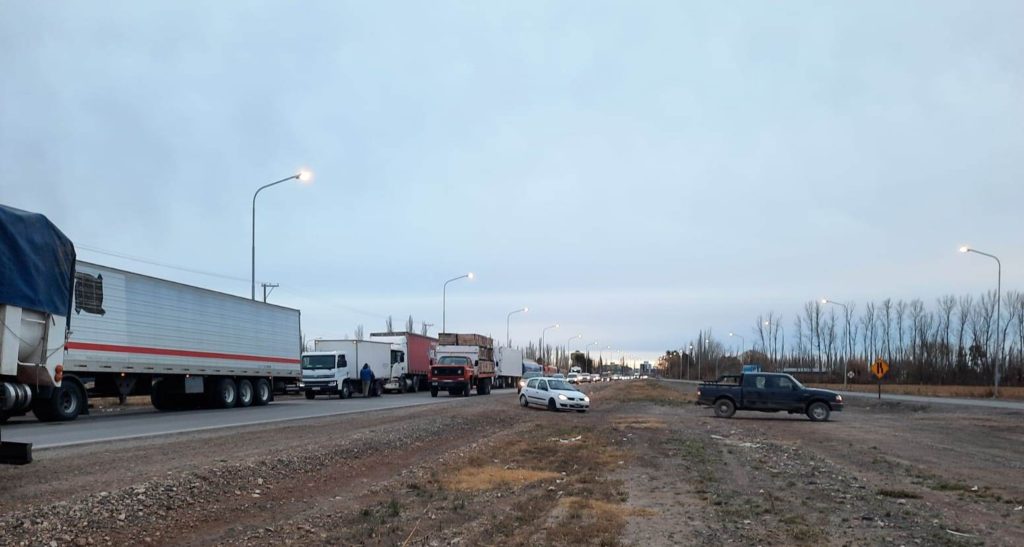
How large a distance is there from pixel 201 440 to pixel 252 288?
22660 millimetres

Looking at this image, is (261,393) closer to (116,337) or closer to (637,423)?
(116,337)

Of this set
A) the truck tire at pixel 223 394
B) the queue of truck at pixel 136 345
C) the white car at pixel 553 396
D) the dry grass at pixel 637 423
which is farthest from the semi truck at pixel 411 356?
the dry grass at pixel 637 423

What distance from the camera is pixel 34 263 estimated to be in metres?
9.59

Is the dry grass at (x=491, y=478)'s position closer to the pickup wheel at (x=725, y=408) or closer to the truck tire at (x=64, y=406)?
the truck tire at (x=64, y=406)

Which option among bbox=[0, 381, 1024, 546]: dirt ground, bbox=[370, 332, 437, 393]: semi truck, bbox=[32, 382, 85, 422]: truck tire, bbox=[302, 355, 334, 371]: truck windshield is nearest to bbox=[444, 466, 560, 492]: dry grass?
bbox=[0, 381, 1024, 546]: dirt ground

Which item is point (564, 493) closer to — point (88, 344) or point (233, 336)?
point (88, 344)

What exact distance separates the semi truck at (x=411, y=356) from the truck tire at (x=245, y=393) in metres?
17.9

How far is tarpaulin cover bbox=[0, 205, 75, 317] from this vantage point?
9.12 metres

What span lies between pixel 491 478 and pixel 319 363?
34.1m

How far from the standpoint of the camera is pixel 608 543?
7914 mm

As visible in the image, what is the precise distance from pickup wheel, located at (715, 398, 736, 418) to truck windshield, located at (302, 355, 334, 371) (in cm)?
2249

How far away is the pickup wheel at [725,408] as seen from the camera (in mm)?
31203

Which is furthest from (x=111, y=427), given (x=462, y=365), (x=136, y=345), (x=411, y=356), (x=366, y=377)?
(x=411, y=356)

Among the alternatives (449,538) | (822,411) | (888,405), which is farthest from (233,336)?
(888,405)
